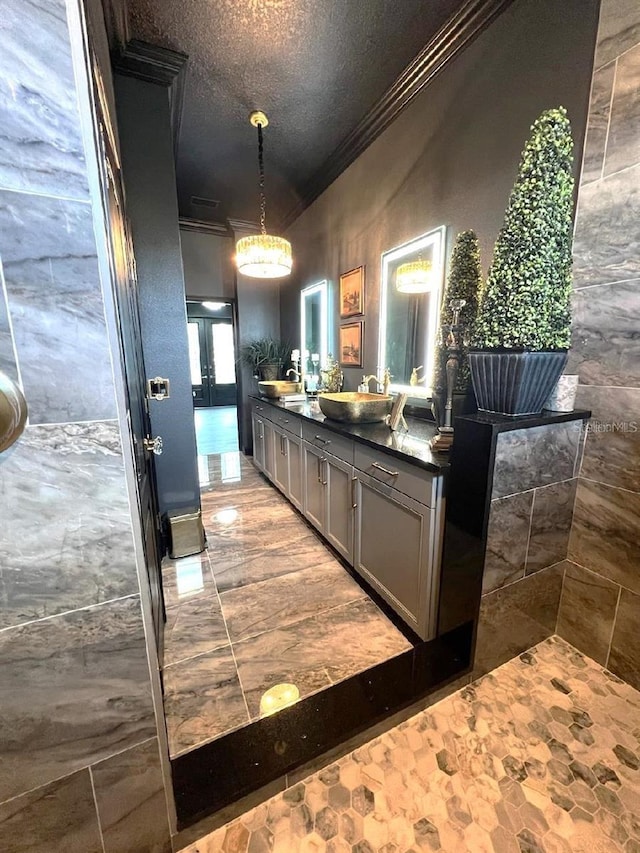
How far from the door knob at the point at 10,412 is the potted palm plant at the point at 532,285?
4.49ft

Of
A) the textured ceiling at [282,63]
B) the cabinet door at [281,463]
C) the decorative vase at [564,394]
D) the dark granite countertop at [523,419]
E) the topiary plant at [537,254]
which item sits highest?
the textured ceiling at [282,63]

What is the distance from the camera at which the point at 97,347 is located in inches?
24.9

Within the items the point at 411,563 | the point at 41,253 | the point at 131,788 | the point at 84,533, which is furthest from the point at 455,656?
the point at 41,253

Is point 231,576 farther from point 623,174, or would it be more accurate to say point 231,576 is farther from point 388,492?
point 623,174

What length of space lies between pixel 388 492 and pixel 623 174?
152 centimetres

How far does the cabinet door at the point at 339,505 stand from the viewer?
1952 mm

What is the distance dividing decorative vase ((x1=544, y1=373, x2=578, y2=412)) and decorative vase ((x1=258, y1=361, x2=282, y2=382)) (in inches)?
131

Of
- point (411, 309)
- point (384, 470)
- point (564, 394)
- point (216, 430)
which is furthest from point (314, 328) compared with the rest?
point (216, 430)

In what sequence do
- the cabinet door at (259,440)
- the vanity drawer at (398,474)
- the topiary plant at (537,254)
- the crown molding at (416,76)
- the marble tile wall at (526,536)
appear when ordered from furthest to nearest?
the cabinet door at (259,440), the crown molding at (416,76), the vanity drawer at (398,474), the marble tile wall at (526,536), the topiary plant at (537,254)

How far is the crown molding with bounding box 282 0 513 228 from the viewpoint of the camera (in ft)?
5.49

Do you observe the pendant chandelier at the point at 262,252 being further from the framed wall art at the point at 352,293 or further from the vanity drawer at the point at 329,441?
the vanity drawer at the point at 329,441

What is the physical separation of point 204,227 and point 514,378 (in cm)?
450

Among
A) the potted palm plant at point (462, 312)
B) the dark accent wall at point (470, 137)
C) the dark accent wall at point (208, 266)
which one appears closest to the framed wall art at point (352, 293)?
the dark accent wall at point (470, 137)

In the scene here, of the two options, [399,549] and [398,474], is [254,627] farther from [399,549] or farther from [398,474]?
[398,474]
